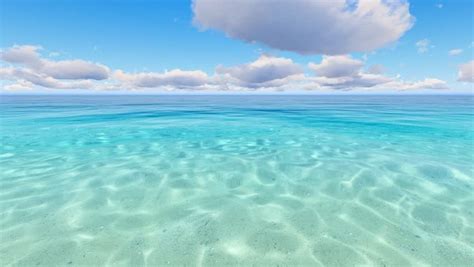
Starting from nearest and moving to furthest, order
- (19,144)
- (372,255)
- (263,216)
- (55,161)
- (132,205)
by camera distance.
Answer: (372,255), (263,216), (132,205), (55,161), (19,144)

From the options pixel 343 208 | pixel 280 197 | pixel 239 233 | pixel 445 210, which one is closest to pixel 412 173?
pixel 445 210

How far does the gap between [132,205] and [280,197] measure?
3651mm

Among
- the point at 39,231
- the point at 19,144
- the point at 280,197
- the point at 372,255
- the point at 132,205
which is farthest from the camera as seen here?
the point at 19,144

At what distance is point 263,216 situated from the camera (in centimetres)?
495

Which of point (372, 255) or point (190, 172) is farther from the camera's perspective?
point (190, 172)

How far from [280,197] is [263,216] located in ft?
3.38

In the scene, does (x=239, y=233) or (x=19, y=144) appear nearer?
(x=239, y=233)

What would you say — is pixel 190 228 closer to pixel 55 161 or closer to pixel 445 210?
Answer: pixel 445 210

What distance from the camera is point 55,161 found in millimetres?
8859

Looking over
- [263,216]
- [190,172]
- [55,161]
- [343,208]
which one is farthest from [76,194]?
[343,208]

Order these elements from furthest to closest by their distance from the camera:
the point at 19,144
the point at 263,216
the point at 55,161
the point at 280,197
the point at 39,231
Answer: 1. the point at 19,144
2. the point at 55,161
3. the point at 280,197
4. the point at 263,216
5. the point at 39,231

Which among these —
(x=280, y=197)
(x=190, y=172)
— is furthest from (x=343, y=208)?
(x=190, y=172)

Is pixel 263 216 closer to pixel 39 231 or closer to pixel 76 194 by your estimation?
pixel 39 231

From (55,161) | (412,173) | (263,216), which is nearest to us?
Result: (263,216)
